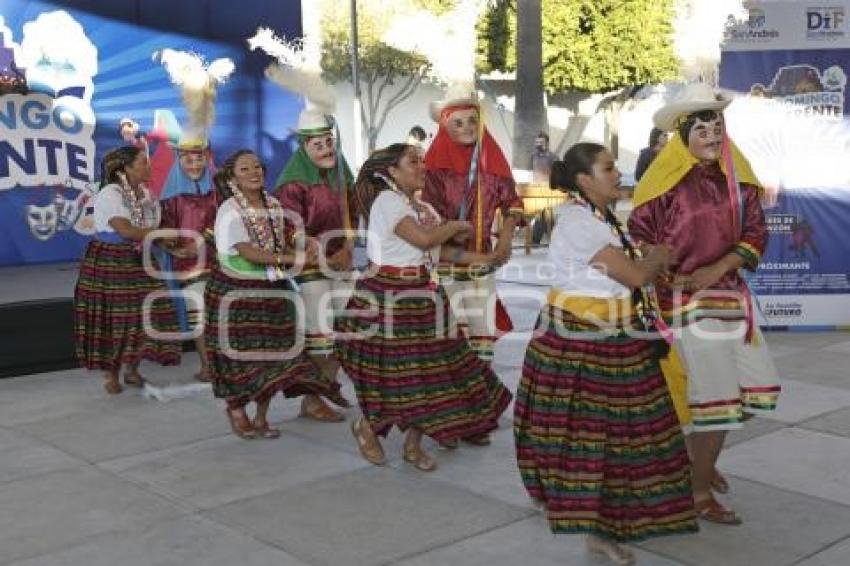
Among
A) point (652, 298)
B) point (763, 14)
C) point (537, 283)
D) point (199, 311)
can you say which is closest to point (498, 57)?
point (537, 283)

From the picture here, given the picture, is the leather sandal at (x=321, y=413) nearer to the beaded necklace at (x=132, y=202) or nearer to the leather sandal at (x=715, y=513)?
the beaded necklace at (x=132, y=202)

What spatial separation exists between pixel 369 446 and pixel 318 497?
594 mm

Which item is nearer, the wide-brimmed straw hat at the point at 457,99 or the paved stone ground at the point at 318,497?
the paved stone ground at the point at 318,497

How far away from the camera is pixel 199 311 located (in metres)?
7.31

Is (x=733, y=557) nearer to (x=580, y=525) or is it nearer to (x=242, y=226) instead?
(x=580, y=525)

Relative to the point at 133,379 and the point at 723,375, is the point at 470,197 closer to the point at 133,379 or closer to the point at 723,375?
the point at 723,375

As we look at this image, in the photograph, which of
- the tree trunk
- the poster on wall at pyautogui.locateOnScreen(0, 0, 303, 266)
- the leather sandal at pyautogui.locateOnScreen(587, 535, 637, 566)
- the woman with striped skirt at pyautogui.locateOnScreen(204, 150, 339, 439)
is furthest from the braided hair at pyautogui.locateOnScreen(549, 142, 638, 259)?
the tree trunk

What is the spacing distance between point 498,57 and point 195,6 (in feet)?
67.6

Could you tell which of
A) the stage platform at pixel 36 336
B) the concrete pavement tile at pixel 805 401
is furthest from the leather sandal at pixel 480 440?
the stage platform at pixel 36 336

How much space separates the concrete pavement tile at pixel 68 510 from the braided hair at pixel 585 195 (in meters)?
2.26

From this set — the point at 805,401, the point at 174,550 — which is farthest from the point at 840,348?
the point at 174,550

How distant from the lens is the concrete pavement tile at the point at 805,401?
6.00 metres

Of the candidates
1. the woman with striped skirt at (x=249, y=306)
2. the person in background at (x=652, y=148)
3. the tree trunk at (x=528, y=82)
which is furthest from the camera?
the tree trunk at (x=528, y=82)

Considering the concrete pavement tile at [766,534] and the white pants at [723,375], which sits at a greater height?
the white pants at [723,375]
